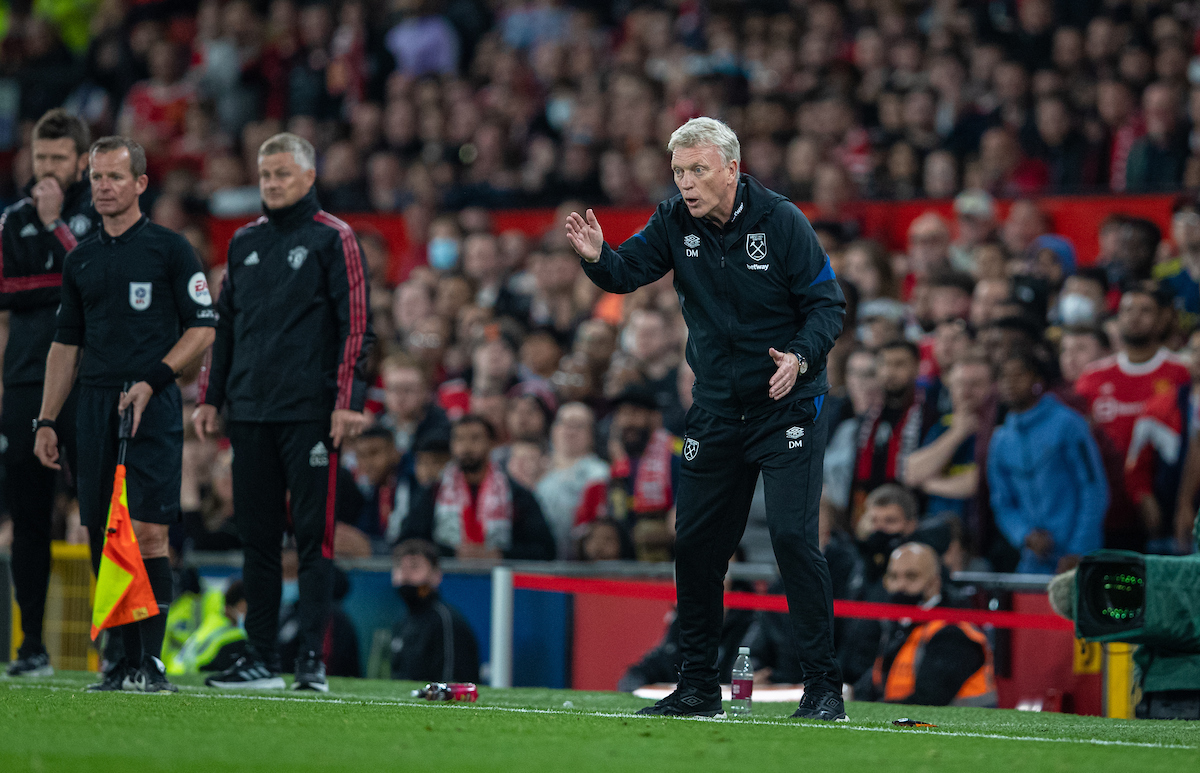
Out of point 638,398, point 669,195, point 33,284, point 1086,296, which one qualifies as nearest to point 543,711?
point 33,284

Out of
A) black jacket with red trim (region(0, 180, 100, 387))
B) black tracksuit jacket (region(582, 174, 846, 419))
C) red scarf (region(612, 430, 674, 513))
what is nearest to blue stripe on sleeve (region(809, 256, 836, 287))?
black tracksuit jacket (region(582, 174, 846, 419))

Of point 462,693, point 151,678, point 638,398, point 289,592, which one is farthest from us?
A: point 638,398

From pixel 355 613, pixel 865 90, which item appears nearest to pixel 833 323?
pixel 355 613

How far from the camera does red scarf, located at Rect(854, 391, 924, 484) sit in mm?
10461

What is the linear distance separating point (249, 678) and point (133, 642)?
639mm

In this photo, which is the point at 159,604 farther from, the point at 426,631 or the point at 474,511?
the point at 474,511

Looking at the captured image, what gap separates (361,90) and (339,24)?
134 centimetres

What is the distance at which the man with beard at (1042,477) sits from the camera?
9.82 metres

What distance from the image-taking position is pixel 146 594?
7137 mm

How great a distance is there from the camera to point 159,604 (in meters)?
7.28

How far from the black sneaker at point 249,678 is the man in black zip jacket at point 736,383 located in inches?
79.2

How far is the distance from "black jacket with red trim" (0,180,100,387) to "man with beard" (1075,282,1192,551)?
6.04 meters

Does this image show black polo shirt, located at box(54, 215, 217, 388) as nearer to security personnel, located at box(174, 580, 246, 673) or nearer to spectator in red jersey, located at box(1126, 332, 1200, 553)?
security personnel, located at box(174, 580, 246, 673)

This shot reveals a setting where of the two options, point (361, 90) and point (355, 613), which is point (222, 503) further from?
point (361, 90)
